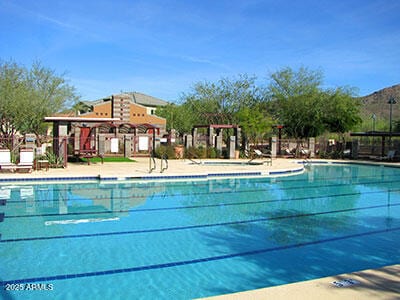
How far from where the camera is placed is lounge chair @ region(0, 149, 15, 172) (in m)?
14.8

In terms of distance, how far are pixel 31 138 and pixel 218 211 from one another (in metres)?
10.4

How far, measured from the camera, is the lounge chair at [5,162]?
14770 mm

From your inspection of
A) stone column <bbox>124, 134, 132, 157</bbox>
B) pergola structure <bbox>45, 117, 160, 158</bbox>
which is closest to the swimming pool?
pergola structure <bbox>45, 117, 160, 158</bbox>

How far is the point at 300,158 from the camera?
2764 centimetres

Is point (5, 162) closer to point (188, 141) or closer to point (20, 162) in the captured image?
point (20, 162)

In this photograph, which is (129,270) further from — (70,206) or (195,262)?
(70,206)

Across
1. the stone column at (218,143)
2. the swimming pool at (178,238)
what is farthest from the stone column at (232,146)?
the swimming pool at (178,238)

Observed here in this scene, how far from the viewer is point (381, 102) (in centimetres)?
7644

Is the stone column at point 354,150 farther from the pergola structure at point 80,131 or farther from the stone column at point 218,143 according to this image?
the pergola structure at point 80,131

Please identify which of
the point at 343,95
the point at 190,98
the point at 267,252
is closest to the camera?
the point at 267,252

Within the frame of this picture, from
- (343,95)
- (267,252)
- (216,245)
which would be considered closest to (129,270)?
(216,245)

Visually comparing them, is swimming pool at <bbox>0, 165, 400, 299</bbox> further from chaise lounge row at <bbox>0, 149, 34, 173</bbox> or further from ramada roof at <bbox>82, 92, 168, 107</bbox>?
ramada roof at <bbox>82, 92, 168, 107</bbox>

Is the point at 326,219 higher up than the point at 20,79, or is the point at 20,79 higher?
the point at 20,79

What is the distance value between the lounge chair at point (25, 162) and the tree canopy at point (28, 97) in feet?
27.8
